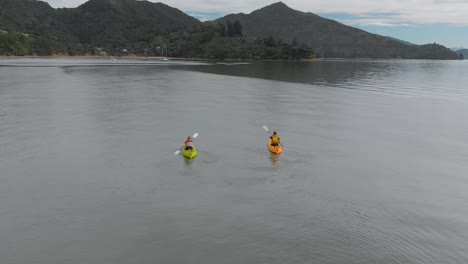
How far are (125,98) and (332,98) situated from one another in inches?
1378

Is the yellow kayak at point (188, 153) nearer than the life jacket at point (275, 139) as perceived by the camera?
Yes

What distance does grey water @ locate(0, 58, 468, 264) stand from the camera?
59.3 feet

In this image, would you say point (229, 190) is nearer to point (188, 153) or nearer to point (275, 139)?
point (188, 153)

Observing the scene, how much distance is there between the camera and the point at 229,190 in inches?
979

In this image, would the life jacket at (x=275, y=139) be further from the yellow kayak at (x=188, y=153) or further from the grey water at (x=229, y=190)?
the yellow kayak at (x=188, y=153)

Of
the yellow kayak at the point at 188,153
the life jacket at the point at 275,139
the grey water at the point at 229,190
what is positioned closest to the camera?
the grey water at the point at 229,190

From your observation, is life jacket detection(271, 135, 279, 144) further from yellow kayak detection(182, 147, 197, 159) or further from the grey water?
yellow kayak detection(182, 147, 197, 159)

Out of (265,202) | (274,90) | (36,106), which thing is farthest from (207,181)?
(274,90)

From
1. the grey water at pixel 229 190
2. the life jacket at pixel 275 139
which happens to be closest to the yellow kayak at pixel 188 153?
the grey water at pixel 229 190

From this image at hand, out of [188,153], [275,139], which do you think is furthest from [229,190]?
A: [275,139]

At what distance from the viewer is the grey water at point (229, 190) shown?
59.3 feet

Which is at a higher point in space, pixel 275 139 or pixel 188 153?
pixel 275 139

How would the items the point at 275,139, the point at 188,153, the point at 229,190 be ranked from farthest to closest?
the point at 275,139 → the point at 188,153 → the point at 229,190

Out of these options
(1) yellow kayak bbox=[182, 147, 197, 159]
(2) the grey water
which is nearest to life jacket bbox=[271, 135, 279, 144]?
(2) the grey water
